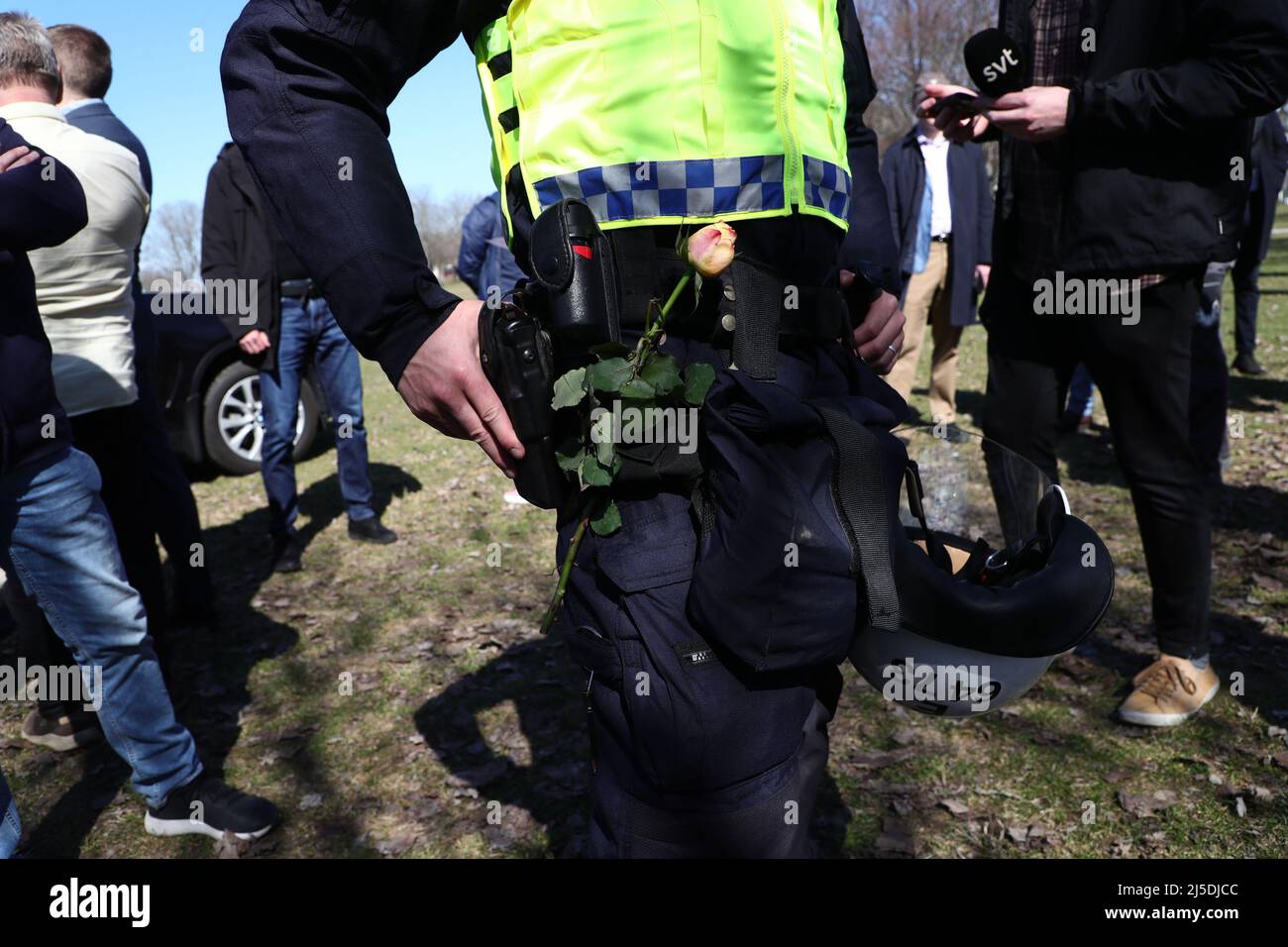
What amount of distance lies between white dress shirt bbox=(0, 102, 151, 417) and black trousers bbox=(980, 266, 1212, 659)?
3045 millimetres

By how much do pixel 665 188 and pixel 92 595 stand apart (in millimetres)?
2266

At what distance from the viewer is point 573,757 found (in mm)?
3436

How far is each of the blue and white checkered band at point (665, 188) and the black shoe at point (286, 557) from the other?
184 inches

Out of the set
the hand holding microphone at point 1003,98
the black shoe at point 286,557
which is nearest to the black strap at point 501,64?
the hand holding microphone at point 1003,98

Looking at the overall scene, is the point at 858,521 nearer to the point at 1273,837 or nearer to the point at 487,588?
the point at 1273,837

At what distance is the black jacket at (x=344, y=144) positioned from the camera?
1.37 m

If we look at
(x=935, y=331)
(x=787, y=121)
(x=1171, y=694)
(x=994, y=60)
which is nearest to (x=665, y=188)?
(x=787, y=121)

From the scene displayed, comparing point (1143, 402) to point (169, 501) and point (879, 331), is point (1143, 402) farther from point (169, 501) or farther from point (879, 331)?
point (169, 501)

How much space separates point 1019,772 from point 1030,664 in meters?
1.95

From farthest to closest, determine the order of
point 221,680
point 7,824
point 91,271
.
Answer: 1. point 221,680
2. point 91,271
3. point 7,824

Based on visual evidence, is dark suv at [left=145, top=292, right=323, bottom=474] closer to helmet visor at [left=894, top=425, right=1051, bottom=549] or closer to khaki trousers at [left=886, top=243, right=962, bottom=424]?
khaki trousers at [left=886, top=243, right=962, bottom=424]

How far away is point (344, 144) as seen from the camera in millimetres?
1377

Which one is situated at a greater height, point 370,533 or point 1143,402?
point 1143,402

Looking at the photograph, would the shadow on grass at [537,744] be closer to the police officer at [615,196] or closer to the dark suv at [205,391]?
the police officer at [615,196]
